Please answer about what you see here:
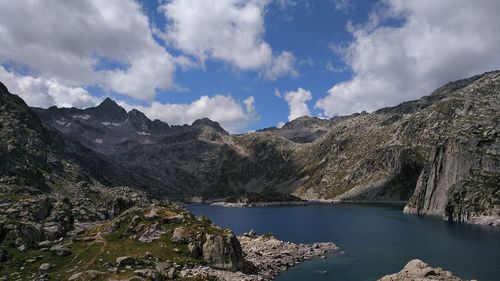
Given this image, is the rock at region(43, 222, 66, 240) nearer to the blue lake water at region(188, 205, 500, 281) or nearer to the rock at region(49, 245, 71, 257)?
the rock at region(49, 245, 71, 257)

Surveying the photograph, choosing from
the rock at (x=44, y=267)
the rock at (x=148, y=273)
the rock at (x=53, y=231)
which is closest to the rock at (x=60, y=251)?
Answer: the rock at (x=44, y=267)

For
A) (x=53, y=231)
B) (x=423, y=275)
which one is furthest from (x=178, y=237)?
(x=53, y=231)

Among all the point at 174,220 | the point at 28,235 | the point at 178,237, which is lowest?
the point at 28,235

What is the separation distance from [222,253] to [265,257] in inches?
989

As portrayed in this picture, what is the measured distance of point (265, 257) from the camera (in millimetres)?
119062

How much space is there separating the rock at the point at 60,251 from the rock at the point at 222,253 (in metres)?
26.3

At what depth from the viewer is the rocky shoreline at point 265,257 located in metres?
90.6

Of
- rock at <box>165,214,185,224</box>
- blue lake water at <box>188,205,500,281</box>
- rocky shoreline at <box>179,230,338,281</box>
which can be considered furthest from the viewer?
rock at <box>165,214,185,224</box>

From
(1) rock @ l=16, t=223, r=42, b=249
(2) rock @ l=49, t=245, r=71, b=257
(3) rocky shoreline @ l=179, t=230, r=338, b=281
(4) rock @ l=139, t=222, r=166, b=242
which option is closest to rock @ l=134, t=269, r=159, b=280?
(3) rocky shoreline @ l=179, t=230, r=338, b=281

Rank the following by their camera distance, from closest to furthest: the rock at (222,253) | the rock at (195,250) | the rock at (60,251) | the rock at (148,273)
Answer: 1. the rock at (148,273)
2. the rock at (60,251)
3. the rock at (222,253)
4. the rock at (195,250)

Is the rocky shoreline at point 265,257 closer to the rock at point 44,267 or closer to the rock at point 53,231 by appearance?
the rock at point 44,267

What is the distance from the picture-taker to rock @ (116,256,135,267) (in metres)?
84.1

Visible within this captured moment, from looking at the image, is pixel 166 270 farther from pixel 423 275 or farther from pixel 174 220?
pixel 423 275

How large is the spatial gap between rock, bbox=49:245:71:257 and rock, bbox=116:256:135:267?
38.5ft
